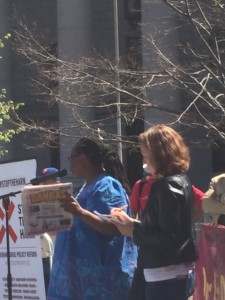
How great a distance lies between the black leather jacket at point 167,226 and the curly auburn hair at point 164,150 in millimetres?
61

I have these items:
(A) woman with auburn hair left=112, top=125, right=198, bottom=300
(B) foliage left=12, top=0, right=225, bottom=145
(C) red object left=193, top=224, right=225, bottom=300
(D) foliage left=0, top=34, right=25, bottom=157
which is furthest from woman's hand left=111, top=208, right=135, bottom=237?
(D) foliage left=0, top=34, right=25, bottom=157

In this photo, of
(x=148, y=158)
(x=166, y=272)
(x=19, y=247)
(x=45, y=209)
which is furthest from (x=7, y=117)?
(x=166, y=272)

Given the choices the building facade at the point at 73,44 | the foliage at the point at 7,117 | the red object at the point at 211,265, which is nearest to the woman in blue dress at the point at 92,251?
the red object at the point at 211,265

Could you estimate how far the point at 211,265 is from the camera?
22.5 feet

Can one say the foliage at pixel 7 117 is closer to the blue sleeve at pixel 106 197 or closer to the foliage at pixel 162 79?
the foliage at pixel 162 79

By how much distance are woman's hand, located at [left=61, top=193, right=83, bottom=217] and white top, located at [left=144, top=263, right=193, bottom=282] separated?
60cm

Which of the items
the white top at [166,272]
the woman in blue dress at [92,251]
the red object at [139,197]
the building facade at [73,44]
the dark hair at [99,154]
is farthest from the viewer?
the building facade at [73,44]

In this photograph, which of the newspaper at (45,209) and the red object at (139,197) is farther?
the red object at (139,197)

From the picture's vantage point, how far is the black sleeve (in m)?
4.45

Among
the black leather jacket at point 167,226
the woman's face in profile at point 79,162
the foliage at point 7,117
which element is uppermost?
the foliage at point 7,117

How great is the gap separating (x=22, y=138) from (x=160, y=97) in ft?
35.9

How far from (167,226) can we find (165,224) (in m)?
0.02

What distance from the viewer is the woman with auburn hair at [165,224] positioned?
4473 millimetres

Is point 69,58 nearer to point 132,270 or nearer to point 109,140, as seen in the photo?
point 109,140
